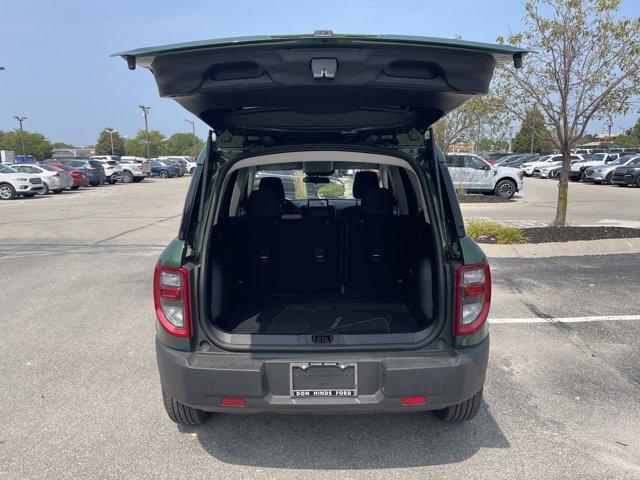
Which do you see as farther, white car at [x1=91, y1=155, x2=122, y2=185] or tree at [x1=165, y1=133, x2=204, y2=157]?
tree at [x1=165, y1=133, x2=204, y2=157]

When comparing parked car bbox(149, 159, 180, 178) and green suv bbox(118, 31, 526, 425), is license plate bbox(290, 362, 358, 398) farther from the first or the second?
parked car bbox(149, 159, 180, 178)

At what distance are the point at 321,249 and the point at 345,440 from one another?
4.85 ft

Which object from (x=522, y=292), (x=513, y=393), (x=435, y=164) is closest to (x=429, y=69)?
(x=435, y=164)

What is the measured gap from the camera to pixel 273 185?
4566mm

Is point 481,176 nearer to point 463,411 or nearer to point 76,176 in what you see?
point 463,411

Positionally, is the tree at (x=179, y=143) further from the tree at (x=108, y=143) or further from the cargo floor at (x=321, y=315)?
the cargo floor at (x=321, y=315)

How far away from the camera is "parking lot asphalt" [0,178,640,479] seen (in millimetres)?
2945

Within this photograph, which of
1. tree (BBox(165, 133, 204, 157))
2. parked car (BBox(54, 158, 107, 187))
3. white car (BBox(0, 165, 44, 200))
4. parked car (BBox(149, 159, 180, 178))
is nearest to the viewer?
white car (BBox(0, 165, 44, 200))

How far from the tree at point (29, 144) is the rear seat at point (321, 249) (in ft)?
363

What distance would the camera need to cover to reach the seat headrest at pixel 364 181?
15.0 feet

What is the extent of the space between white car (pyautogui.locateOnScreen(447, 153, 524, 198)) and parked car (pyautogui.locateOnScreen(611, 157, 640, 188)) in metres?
8.19

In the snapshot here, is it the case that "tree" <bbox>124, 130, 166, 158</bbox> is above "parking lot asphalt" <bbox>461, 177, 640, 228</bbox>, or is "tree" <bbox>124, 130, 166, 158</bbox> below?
above

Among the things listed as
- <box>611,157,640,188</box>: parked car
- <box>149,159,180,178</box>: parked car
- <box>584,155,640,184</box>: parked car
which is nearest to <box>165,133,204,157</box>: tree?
<box>149,159,180,178</box>: parked car

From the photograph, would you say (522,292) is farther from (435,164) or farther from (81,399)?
(81,399)
